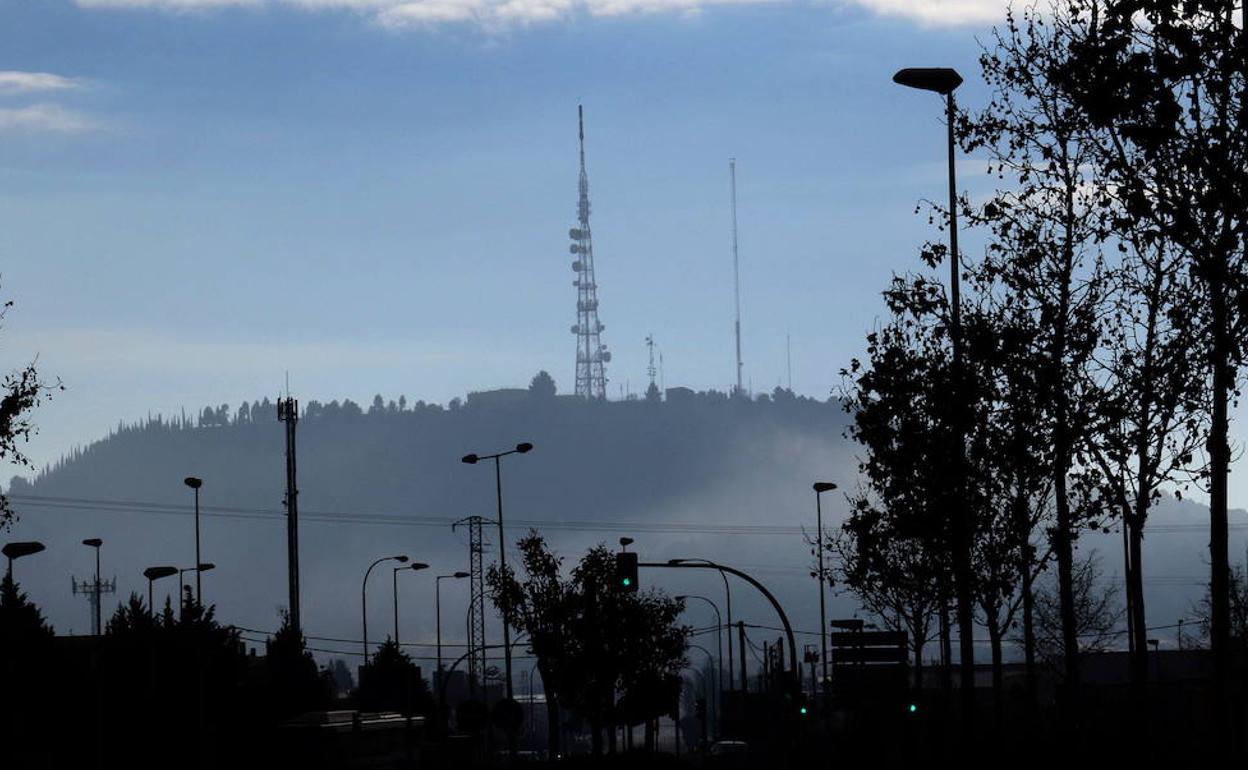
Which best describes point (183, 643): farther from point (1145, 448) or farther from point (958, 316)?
point (1145, 448)

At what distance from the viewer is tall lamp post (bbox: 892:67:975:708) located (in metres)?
41.2

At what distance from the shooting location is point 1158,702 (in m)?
59.4

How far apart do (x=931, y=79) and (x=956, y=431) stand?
7586 mm

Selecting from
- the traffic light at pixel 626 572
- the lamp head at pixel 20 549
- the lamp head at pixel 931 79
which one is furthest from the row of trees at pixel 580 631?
the lamp head at pixel 931 79

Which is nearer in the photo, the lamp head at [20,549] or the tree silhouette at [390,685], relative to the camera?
the lamp head at [20,549]

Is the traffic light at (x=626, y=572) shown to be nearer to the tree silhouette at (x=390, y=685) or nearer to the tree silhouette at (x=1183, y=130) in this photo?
the tree silhouette at (x=1183, y=130)

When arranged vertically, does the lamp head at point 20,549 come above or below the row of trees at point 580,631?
above

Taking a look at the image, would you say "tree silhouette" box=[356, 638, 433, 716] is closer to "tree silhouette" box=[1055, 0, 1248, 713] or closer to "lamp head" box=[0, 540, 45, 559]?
"lamp head" box=[0, 540, 45, 559]

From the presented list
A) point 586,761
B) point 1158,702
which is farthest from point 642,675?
point 1158,702

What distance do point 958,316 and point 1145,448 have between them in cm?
662

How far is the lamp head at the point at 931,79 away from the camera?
1636 inches

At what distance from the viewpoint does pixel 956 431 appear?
4150 centimetres

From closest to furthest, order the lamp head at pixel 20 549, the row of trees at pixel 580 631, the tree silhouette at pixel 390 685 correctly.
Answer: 1. the lamp head at pixel 20 549
2. the row of trees at pixel 580 631
3. the tree silhouette at pixel 390 685

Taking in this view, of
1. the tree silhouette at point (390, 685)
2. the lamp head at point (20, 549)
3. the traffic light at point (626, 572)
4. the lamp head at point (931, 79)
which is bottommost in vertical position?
the tree silhouette at point (390, 685)
